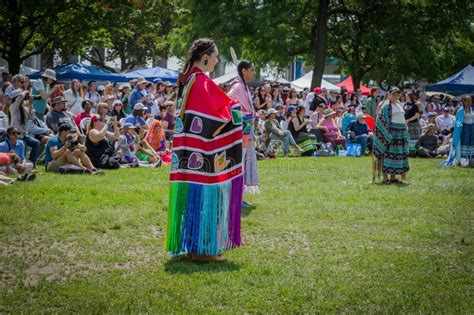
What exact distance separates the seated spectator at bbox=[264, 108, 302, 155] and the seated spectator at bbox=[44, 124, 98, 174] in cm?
605

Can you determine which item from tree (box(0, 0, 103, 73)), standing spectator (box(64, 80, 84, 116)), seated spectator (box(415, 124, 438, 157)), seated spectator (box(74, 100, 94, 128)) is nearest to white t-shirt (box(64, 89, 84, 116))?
standing spectator (box(64, 80, 84, 116))

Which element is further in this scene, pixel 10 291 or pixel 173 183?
pixel 173 183

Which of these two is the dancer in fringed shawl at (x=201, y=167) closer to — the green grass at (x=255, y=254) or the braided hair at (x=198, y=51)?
the braided hair at (x=198, y=51)

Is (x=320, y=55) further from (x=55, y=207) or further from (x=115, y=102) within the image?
(x=55, y=207)

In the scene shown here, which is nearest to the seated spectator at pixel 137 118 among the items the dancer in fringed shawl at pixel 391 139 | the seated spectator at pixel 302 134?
the seated spectator at pixel 302 134

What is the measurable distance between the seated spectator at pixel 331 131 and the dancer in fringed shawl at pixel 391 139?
20.2 ft

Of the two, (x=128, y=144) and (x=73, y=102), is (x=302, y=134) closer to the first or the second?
(x=128, y=144)

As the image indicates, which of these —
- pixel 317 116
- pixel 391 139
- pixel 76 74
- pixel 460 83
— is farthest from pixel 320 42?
pixel 391 139

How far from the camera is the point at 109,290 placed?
203 inches

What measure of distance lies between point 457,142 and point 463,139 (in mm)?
209

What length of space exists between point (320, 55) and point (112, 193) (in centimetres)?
1897

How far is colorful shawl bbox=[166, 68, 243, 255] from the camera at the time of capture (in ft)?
19.4

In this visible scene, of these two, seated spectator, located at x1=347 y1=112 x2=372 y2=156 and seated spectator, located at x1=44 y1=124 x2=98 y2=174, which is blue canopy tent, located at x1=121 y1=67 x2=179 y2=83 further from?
seated spectator, located at x1=44 y1=124 x2=98 y2=174

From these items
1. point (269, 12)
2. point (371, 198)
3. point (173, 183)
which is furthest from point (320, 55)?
point (173, 183)
